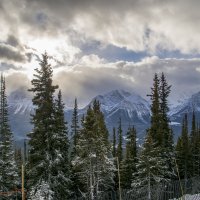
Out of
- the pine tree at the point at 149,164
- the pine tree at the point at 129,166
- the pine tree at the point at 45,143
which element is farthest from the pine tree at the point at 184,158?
the pine tree at the point at 45,143

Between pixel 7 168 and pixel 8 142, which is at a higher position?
pixel 8 142

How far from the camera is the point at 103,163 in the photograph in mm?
43969

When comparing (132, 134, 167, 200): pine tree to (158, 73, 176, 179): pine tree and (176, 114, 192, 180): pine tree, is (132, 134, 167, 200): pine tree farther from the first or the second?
(176, 114, 192, 180): pine tree

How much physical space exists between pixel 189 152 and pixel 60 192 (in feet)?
117

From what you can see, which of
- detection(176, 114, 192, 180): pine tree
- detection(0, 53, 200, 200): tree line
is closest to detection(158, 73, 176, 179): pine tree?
detection(0, 53, 200, 200): tree line

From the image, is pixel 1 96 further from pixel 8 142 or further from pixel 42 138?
pixel 42 138

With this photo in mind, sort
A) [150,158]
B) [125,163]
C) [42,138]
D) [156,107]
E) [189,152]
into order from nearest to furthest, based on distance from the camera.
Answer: [42,138] < [150,158] < [156,107] < [125,163] < [189,152]

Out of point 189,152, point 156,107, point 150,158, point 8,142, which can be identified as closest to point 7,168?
point 8,142

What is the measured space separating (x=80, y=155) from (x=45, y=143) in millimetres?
11208

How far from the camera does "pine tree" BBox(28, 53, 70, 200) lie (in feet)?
103

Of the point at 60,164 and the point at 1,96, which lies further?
the point at 1,96

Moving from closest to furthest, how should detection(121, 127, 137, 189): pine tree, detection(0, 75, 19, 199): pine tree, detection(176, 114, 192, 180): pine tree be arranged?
detection(0, 75, 19, 199): pine tree
detection(121, 127, 137, 189): pine tree
detection(176, 114, 192, 180): pine tree

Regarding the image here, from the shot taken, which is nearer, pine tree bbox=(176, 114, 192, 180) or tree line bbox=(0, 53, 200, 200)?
tree line bbox=(0, 53, 200, 200)

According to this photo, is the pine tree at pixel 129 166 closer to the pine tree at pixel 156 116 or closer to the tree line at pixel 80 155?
the tree line at pixel 80 155
